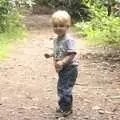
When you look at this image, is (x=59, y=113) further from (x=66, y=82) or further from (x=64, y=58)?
(x=64, y=58)

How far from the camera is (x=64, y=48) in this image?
609 centimetres

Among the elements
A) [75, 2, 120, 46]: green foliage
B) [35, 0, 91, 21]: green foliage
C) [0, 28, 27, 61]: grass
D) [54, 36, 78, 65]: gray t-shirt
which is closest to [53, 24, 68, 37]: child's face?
[54, 36, 78, 65]: gray t-shirt

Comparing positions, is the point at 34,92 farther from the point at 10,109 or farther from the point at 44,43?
the point at 44,43

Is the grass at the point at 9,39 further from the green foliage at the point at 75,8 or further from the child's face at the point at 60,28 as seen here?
the child's face at the point at 60,28

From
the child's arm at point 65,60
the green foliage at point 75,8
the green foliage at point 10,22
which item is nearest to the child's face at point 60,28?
the child's arm at point 65,60

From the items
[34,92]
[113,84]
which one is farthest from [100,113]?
[113,84]

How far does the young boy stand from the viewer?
Result: 6.00 metres

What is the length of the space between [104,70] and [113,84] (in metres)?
1.65

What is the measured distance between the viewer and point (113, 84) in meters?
8.66

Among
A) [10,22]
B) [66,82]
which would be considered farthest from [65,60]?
[10,22]

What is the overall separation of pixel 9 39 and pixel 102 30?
125 inches

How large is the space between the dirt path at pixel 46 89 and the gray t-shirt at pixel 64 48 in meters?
0.78

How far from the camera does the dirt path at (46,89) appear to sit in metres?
6.40

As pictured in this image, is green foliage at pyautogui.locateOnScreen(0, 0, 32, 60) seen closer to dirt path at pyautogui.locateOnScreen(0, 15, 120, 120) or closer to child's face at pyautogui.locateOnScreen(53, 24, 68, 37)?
dirt path at pyautogui.locateOnScreen(0, 15, 120, 120)
